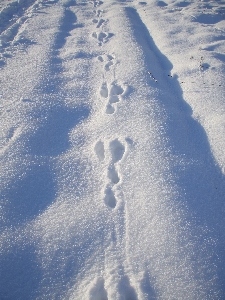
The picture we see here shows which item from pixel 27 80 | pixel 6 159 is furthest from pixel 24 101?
pixel 6 159

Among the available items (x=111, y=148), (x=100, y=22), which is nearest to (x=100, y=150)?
(x=111, y=148)

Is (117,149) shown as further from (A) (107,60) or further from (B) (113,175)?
(A) (107,60)

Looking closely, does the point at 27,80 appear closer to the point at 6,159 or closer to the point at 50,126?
the point at 50,126

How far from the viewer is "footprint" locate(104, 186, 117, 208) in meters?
1.60

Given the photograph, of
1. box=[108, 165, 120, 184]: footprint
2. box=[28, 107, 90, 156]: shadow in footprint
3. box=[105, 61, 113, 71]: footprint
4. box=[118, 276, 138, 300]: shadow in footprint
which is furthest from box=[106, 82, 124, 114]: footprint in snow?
box=[118, 276, 138, 300]: shadow in footprint

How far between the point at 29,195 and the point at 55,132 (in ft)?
2.16

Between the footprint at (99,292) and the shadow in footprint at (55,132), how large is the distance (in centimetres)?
103

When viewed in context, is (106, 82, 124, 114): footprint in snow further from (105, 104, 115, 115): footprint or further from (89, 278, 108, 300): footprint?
(89, 278, 108, 300): footprint

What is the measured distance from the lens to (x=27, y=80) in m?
2.56

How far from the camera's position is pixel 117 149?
6.39ft

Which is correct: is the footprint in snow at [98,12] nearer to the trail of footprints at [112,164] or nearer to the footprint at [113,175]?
the trail of footprints at [112,164]

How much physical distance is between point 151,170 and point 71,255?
2.69 ft

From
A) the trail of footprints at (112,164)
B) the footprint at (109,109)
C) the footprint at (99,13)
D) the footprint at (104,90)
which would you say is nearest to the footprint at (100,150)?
the trail of footprints at (112,164)

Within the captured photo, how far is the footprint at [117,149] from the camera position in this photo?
6.17 ft
